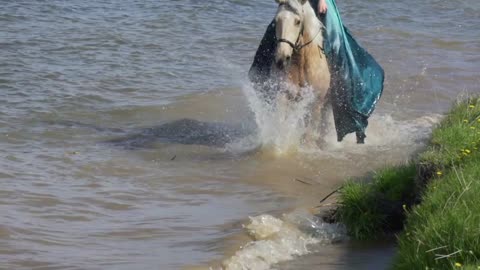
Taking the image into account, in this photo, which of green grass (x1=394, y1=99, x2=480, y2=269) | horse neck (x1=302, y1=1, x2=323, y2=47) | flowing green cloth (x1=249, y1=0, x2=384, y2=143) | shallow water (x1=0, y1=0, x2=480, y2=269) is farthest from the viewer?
flowing green cloth (x1=249, y1=0, x2=384, y2=143)

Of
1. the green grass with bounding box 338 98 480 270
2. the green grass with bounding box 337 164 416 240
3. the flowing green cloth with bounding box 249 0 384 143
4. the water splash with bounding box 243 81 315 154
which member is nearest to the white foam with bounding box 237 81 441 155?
the water splash with bounding box 243 81 315 154

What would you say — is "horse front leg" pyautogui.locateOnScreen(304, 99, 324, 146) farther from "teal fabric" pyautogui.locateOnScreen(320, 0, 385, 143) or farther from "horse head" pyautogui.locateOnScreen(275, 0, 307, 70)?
"horse head" pyautogui.locateOnScreen(275, 0, 307, 70)

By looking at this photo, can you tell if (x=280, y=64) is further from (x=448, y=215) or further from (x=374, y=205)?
(x=448, y=215)

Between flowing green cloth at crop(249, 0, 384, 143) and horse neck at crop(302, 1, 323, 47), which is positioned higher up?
horse neck at crop(302, 1, 323, 47)

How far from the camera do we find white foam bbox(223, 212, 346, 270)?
580cm

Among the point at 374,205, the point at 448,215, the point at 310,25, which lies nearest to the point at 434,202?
the point at 448,215

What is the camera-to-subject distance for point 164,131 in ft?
33.7

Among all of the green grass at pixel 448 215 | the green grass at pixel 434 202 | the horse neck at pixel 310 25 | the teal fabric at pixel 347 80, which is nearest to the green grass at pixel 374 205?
the green grass at pixel 434 202

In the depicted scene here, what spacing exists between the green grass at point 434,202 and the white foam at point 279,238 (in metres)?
0.17

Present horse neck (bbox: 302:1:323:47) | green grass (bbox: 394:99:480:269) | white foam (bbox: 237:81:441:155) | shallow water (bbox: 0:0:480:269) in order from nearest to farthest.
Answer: green grass (bbox: 394:99:480:269) < shallow water (bbox: 0:0:480:269) < horse neck (bbox: 302:1:323:47) < white foam (bbox: 237:81:441:155)

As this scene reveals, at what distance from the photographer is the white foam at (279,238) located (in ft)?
19.0

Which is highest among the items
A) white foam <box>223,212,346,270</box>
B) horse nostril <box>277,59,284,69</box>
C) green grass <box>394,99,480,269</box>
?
green grass <box>394,99,480,269</box>

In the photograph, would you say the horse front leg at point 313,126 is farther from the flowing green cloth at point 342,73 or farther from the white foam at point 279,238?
the white foam at point 279,238

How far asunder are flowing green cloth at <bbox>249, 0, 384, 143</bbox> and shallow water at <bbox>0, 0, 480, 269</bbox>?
0.28 m
